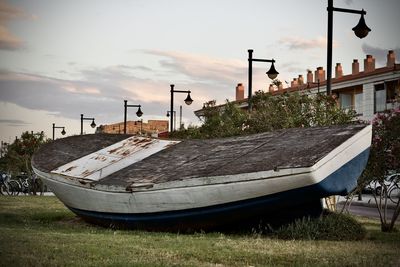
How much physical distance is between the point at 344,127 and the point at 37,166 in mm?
7187

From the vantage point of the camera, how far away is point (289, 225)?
9820 millimetres

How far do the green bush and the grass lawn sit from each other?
0.29m

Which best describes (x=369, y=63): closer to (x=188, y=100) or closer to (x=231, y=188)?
(x=188, y=100)

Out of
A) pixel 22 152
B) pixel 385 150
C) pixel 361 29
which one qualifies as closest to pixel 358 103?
pixel 22 152

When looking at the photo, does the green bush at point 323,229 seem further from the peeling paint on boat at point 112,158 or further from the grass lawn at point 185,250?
the peeling paint on boat at point 112,158

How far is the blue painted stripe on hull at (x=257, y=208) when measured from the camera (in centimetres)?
901

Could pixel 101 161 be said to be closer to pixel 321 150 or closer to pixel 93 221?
pixel 93 221

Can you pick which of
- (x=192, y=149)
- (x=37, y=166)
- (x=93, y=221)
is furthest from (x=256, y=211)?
(x=37, y=166)

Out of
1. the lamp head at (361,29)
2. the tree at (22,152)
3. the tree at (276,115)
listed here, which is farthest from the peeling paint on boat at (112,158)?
the tree at (22,152)

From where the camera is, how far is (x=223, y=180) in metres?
9.15

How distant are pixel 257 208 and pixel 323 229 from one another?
1291 mm

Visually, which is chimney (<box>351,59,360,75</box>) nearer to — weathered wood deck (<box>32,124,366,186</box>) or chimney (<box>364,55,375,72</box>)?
chimney (<box>364,55,375,72</box>)

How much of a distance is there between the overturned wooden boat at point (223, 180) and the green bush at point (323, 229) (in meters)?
0.22

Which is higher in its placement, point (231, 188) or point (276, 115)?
point (276, 115)
